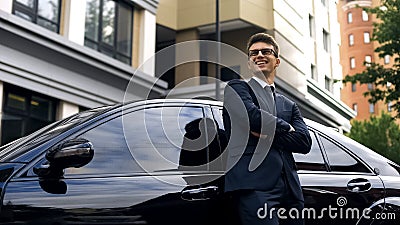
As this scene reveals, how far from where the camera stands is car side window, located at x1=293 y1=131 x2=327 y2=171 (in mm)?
3471

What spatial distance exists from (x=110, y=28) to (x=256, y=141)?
40.9 ft

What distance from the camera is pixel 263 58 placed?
10.2ft

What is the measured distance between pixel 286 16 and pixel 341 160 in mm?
9872

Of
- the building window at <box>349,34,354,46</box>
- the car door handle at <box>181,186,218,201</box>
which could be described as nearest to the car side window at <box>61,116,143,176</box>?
the car door handle at <box>181,186,218,201</box>

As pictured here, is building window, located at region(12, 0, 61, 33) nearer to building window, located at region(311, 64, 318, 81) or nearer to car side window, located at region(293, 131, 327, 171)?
building window, located at region(311, 64, 318, 81)

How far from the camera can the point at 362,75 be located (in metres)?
16.9

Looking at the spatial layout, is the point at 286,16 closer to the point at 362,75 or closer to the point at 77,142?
the point at 362,75

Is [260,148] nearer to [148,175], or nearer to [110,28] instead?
[148,175]

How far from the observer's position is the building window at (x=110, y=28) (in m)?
14.0

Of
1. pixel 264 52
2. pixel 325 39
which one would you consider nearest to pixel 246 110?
pixel 264 52

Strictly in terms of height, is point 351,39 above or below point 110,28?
above

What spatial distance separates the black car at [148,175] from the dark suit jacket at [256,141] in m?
0.23

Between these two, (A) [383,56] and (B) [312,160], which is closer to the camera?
(B) [312,160]

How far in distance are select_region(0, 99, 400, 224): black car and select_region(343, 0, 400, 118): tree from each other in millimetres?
13097
